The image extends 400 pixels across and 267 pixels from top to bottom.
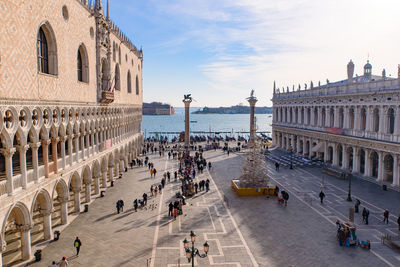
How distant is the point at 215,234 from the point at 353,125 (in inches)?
966

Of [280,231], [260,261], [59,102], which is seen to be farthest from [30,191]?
[280,231]

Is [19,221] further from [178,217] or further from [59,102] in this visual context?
[178,217]

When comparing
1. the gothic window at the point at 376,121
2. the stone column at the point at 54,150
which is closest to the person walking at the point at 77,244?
the stone column at the point at 54,150

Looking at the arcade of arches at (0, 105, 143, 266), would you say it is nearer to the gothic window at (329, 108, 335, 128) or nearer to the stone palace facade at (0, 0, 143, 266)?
the stone palace facade at (0, 0, 143, 266)

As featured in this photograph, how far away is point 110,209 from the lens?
21.4 meters

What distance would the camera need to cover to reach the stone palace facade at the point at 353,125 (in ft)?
91.0

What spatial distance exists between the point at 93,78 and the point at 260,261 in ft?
58.1

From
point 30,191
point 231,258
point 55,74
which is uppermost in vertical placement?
point 55,74

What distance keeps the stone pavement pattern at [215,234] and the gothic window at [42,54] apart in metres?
9.36

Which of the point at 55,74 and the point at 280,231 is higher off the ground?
the point at 55,74

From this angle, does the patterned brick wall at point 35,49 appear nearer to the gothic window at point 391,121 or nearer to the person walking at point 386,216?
the person walking at point 386,216

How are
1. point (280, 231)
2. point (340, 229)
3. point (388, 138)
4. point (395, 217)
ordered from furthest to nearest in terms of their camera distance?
1. point (388, 138)
2. point (395, 217)
3. point (280, 231)
4. point (340, 229)

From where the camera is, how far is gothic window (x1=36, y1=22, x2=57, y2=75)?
1584cm

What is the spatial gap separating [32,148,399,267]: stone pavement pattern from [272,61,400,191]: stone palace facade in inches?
289
